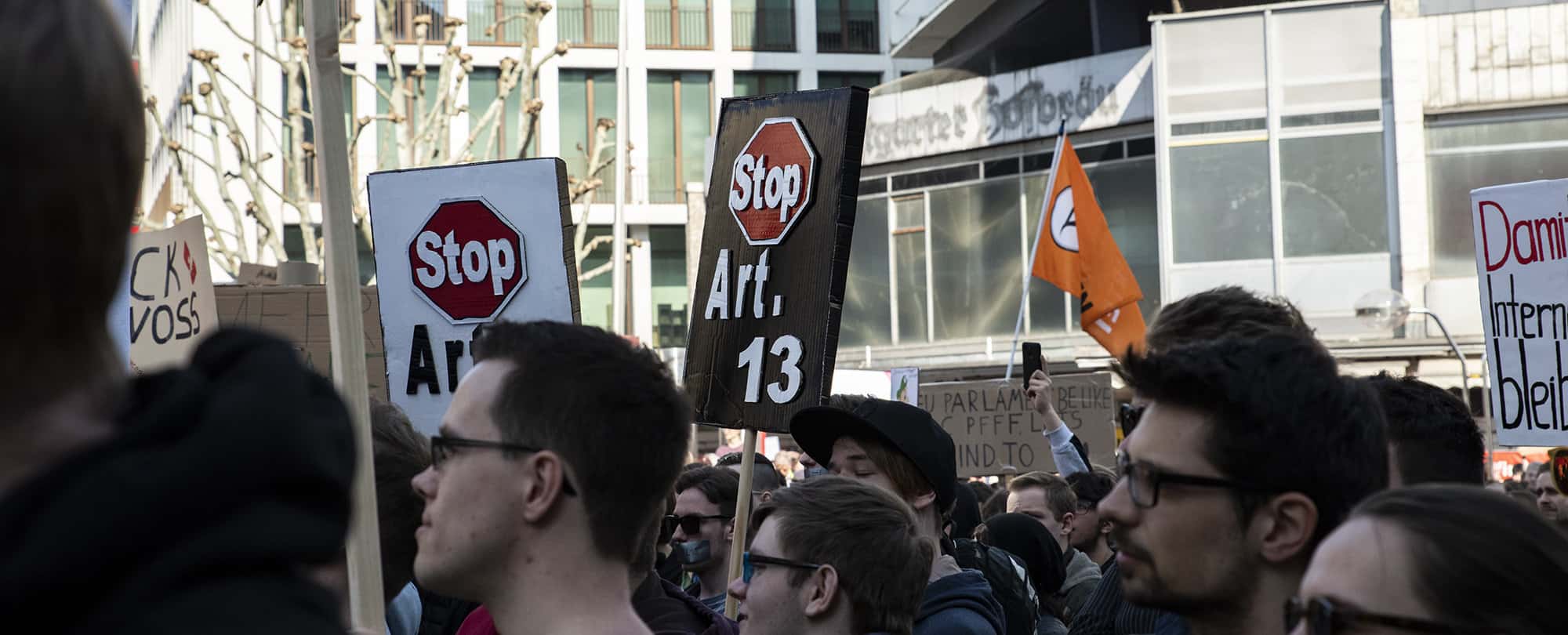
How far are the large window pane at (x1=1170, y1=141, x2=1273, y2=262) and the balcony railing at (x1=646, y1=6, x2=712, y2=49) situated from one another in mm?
17641

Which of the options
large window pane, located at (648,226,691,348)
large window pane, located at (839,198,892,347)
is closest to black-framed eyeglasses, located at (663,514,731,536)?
large window pane, located at (839,198,892,347)

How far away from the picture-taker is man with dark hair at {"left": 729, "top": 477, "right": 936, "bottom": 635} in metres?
3.92

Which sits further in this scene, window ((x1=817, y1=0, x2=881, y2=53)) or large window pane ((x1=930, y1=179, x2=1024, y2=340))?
window ((x1=817, y1=0, x2=881, y2=53))

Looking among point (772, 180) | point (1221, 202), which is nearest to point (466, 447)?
point (772, 180)

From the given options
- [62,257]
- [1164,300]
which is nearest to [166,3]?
[1164,300]

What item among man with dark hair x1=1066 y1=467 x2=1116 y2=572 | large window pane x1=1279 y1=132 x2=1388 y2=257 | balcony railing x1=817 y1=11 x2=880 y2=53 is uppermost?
balcony railing x1=817 y1=11 x2=880 y2=53

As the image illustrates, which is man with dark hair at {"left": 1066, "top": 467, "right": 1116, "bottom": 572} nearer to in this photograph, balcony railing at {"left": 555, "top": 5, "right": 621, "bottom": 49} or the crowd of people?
the crowd of people

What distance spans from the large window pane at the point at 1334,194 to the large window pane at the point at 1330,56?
65 centimetres

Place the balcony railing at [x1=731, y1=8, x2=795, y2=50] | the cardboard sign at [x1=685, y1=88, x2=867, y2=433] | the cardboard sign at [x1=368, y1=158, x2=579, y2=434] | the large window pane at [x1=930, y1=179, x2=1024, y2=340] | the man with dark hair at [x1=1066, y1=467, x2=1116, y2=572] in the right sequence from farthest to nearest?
1. the balcony railing at [x1=731, y1=8, x2=795, y2=50]
2. the large window pane at [x1=930, y1=179, x2=1024, y2=340]
3. the man with dark hair at [x1=1066, y1=467, x2=1116, y2=572]
4. the cardboard sign at [x1=368, y1=158, x2=579, y2=434]
5. the cardboard sign at [x1=685, y1=88, x2=867, y2=433]

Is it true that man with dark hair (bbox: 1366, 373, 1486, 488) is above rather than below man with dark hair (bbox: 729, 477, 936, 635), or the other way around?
above

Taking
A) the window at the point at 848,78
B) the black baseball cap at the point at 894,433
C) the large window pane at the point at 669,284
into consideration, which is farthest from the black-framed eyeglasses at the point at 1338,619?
the window at the point at 848,78

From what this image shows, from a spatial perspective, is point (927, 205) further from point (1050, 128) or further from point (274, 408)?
point (274, 408)

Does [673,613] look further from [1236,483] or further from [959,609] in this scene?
[1236,483]

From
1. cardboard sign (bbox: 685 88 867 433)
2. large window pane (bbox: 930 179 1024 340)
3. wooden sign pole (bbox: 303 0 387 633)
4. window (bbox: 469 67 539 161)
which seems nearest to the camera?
wooden sign pole (bbox: 303 0 387 633)
